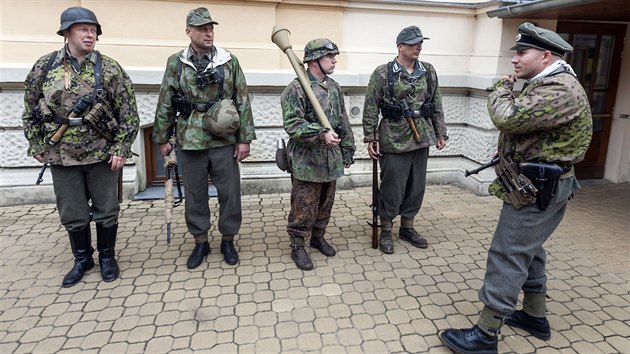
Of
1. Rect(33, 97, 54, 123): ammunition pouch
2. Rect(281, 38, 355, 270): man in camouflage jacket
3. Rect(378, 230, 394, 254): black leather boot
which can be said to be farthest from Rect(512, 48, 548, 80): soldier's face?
Rect(33, 97, 54, 123): ammunition pouch

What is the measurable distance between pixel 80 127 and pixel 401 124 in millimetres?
2478

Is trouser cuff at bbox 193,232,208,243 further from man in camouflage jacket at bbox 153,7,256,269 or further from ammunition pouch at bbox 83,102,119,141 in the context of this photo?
ammunition pouch at bbox 83,102,119,141

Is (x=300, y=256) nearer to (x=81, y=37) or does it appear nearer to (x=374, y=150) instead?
(x=374, y=150)

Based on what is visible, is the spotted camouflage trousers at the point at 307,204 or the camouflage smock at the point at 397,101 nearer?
the spotted camouflage trousers at the point at 307,204

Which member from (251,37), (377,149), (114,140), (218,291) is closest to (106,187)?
(114,140)

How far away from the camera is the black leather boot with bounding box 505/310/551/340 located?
2791mm

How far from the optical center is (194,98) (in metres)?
3.41

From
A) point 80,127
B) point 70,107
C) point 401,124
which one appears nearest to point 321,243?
point 401,124

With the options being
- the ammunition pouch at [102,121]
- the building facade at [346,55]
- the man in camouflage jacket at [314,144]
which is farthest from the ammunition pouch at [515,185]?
the ammunition pouch at [102,121]

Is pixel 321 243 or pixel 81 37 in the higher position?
pixel 81 37

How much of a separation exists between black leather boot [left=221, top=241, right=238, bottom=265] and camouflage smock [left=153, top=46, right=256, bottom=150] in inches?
34.4

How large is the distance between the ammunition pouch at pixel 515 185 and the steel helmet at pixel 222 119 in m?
1.91

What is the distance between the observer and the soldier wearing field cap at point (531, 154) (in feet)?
7.52

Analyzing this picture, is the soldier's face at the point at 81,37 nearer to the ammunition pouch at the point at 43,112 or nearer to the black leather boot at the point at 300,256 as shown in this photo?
the ammunition pouch at the point at 43,112
